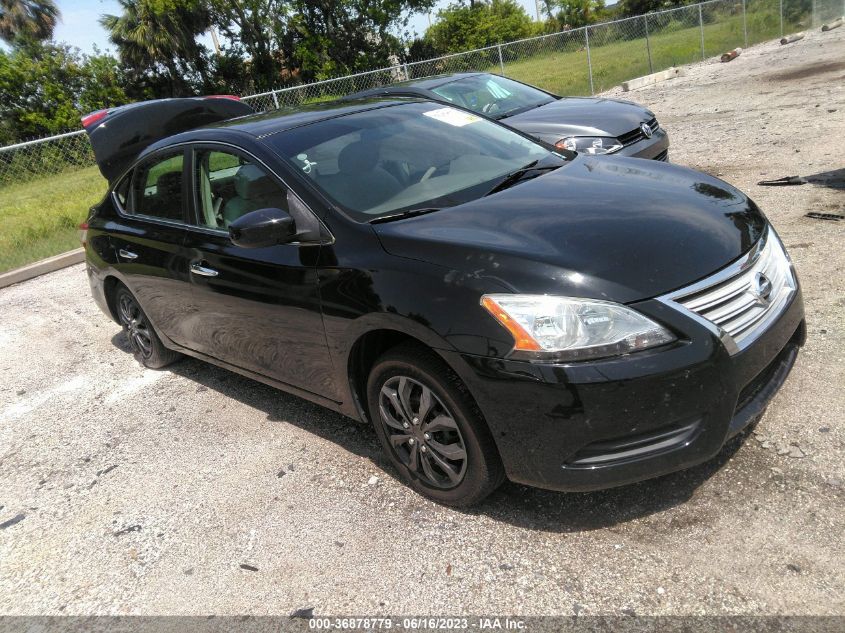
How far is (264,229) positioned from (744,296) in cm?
206

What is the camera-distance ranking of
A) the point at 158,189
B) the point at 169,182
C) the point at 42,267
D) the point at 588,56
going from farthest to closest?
the point at 588,56
the point at 42,267
the point at 158,189
the point at 169,182

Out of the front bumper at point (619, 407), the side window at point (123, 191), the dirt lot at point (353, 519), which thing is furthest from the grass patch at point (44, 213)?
the front bumper at point (619, 407)

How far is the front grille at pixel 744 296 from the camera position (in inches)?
101

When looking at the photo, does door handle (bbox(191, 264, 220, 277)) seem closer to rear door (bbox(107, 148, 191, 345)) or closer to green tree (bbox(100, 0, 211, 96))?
rear door (bbox(107, 148, 191, 345))

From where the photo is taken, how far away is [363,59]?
120 ft

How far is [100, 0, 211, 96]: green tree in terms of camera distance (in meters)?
34.2

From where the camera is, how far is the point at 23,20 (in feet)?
140

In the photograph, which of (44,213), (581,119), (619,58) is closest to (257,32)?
(619,58)

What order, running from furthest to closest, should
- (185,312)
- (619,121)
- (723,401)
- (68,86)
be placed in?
(68,86) → (619,121) → (185,312) → (723,401)

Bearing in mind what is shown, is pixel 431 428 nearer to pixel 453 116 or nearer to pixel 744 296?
pixel 744 296

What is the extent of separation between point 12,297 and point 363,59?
3113 cm

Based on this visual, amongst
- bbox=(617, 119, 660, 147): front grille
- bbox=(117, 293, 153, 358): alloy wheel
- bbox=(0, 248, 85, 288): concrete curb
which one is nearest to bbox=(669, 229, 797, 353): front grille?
bbox=(117, 293, 153, 358): alloy wheel

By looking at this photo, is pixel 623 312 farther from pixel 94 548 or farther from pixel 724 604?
pixel 94 548

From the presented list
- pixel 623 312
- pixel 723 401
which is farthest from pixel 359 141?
pixel 723 401
